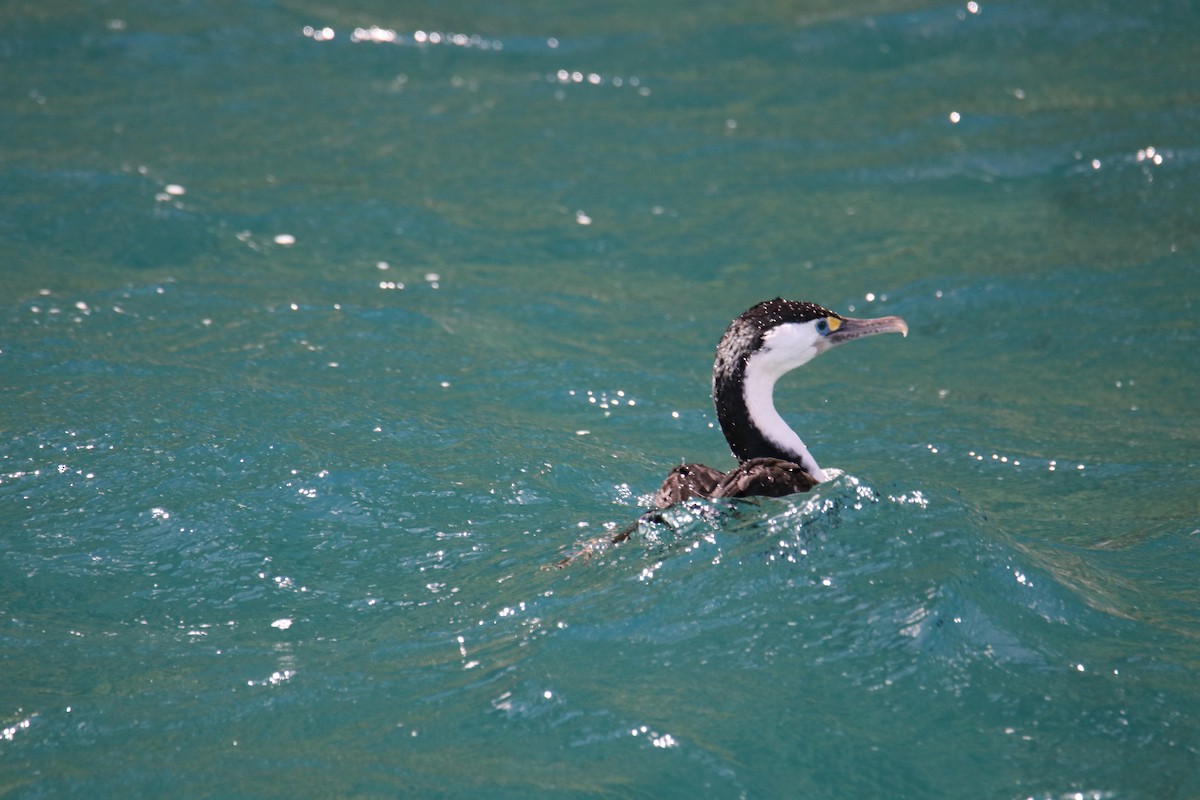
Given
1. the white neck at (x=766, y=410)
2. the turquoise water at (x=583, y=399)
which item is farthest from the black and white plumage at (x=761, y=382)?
the turquoise water at (x=583, y=399)

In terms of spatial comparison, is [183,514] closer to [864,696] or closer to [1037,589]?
[864,696]

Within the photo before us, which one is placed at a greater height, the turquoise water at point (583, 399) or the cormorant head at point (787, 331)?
the cormorant head at point (787, 331)

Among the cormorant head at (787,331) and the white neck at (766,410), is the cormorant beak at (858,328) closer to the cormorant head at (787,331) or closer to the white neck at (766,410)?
the cormorant head at (787,331)

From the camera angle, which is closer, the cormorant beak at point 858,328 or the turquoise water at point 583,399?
the turquoise water at point 583,399

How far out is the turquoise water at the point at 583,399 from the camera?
4.75 meters

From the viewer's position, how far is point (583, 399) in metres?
8.41

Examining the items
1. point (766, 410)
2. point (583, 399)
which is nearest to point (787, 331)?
point (766, 410)

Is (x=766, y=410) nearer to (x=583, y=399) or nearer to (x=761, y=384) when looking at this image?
(x=761, y=384)

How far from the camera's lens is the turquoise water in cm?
475

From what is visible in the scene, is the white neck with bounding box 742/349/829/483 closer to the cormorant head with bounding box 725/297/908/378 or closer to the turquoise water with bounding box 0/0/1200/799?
the cormorant head with bounding box 725/297/908/378

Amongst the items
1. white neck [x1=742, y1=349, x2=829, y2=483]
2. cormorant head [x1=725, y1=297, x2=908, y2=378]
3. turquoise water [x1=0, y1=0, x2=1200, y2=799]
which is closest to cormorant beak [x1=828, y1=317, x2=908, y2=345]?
cormorant head [x1=725, y1=297, x2=908, y2=378]

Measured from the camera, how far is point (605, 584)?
18.1 feet

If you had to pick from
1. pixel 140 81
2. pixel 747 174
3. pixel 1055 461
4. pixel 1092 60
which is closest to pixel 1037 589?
pixel 1055 461

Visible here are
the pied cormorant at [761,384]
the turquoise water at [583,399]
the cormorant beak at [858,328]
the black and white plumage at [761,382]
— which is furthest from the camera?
the cormorant beak at [858,328]
